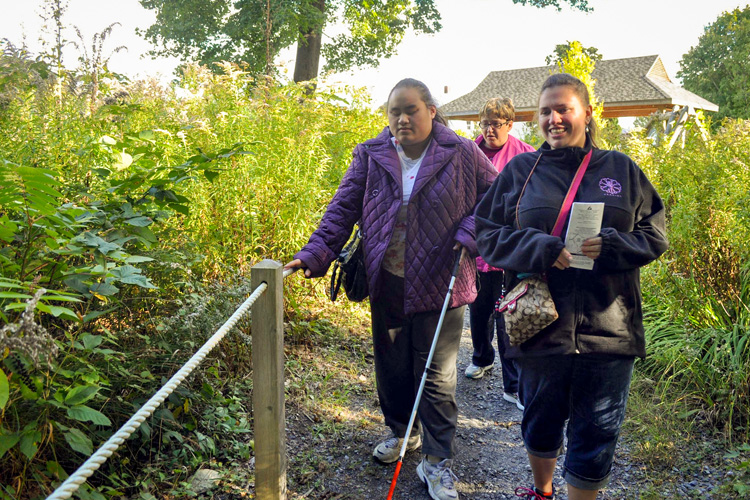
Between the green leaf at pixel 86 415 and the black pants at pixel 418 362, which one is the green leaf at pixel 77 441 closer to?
the green leaf at pixel 86 415

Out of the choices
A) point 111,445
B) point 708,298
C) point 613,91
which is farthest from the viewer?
point 613,91

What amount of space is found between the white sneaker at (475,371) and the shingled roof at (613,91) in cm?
1951

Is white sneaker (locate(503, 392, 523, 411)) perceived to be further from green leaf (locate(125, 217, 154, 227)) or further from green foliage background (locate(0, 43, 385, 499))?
green leaf (locate(125, 217, 154, 227))

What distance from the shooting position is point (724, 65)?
40.2 metres

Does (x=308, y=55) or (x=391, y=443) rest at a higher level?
(x=308, y=55)

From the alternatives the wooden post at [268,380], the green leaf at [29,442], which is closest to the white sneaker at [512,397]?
the wooden post at [268,380]

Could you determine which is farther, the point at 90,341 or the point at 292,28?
the point at 292,28

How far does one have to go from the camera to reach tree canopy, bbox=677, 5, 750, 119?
36.4 m

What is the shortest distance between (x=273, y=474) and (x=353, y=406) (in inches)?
78.8

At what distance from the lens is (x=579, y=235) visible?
2496 millimetres

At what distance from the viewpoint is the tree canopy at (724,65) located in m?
36.4

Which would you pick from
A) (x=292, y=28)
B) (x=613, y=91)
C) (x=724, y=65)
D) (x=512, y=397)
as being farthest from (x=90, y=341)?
(x=724, y=65)

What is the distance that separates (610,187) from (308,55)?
1478cm

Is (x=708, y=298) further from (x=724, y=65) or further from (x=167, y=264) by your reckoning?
(x=724, y=65)
